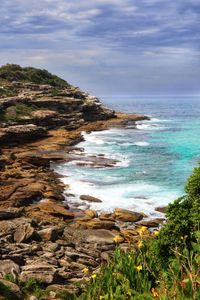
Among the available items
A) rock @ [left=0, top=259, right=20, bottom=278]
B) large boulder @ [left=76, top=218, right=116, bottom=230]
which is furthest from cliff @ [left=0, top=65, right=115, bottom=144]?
rock @ [left=0, top=259, right=20, bottom=278]

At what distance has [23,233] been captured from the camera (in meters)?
21.9

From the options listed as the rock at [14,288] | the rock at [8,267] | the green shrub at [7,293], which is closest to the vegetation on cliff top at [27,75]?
the rock at [8,267]

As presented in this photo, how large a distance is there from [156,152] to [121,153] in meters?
5.10

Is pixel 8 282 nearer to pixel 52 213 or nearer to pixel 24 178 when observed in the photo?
pixel 52 213

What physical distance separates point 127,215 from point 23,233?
9.65 metres

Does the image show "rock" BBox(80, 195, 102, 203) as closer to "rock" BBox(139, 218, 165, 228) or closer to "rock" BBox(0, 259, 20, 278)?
"rock" BBox(139, 218, 165, 228)

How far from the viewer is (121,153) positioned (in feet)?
188

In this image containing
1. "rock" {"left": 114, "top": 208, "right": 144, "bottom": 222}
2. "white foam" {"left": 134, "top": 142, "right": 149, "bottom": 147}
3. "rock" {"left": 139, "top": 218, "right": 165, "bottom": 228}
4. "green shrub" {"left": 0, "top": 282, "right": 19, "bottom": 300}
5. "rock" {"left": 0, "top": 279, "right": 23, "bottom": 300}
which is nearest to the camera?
"green shrub" {"left": 0, "top": 282, "right": 19, "bottom": 300}

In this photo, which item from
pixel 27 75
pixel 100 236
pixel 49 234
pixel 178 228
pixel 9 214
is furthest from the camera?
pixel 27 75

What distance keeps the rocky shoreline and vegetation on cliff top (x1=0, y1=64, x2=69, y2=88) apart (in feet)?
131

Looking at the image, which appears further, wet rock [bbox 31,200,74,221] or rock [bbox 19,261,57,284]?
wet rock [bbox 31,200,74,221]

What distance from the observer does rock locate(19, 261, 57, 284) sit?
630 inches

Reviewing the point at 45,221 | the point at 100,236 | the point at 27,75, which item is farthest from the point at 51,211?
the point at 27,75

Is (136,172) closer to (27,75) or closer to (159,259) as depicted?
(159,259)
